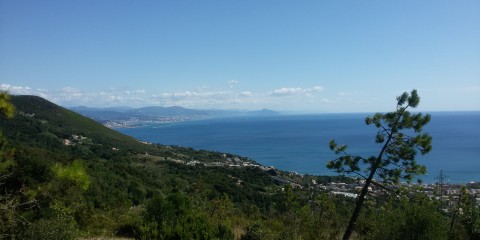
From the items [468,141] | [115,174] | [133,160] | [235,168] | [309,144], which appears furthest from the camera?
[309,144]

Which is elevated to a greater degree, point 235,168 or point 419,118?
point 419,118

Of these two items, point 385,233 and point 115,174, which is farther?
point 115,174

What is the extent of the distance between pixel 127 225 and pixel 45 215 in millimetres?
2622

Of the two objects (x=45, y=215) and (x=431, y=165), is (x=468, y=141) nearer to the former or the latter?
(x=431, y=165)

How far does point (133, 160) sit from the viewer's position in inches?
2370

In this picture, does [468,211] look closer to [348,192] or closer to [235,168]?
[348,192]

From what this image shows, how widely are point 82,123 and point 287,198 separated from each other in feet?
285

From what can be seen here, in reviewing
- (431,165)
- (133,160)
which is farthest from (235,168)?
(431,165)

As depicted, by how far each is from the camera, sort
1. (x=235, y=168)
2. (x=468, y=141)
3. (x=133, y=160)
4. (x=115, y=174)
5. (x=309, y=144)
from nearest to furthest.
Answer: (x=115, y=174) → (x=133, y=160) → (x=235, y=168) → (x=468, y=141) → (x=309, y=144)

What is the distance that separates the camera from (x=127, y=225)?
10688 millimetres

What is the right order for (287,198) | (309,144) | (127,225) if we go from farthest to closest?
(309,144), (287,198), (127,225)

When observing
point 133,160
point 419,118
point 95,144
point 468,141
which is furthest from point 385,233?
point 468,141

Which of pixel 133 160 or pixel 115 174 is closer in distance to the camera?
A: pixel 115 174

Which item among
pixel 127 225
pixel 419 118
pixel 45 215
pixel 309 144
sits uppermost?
pixel 419 118
